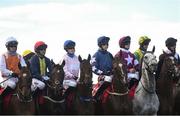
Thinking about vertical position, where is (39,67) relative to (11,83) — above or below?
above

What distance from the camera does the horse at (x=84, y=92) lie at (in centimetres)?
1731

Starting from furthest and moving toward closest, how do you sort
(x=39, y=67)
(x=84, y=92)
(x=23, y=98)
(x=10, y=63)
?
1. (x=39, y=67)
2. (x=10, y=63)
3. (x=84, y=92)
4. (x=23, y=98)

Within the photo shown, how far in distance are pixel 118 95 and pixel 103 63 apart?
Answer: 1.55m

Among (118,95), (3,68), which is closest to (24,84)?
(3,68)

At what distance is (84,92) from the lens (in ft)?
58.0

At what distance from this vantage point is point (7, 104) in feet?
58.6

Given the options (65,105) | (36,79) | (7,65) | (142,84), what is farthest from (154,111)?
(7,65)

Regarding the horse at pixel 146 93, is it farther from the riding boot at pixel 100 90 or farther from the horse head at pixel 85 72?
the horse head at pixel 85 72

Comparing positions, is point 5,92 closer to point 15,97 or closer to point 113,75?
point 15,97

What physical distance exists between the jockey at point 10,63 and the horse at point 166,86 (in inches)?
210

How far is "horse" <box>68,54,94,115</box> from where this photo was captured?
17.3 m

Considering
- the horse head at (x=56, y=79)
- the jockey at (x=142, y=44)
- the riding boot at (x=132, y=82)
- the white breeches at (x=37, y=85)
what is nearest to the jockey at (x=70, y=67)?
the horse head at (x=56, y=79)

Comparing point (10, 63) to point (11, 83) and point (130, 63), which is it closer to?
point (11, 83)

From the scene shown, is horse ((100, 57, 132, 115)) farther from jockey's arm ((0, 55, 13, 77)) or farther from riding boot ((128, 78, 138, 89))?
jockey's arm ((0, 55, 13, 77))
